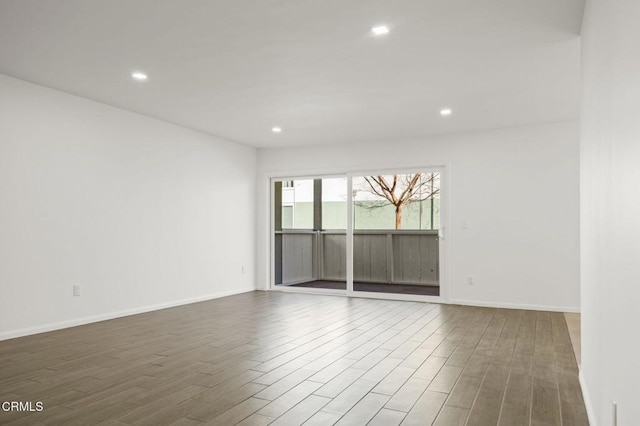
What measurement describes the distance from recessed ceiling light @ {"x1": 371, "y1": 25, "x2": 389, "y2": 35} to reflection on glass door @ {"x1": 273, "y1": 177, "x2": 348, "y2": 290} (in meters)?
4.04

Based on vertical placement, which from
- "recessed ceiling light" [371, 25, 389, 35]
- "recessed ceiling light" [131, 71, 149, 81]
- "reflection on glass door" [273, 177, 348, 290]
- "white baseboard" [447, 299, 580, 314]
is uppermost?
"recessed ceiling light" [371, 25, 389, 35]

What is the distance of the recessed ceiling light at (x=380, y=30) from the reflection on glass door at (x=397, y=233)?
3576 mm

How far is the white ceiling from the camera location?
284cm

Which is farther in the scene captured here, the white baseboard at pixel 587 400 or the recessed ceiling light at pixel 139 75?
the recessed ceiling light at pixel 139 75

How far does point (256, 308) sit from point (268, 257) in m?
1.86

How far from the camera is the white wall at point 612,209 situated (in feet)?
4.41

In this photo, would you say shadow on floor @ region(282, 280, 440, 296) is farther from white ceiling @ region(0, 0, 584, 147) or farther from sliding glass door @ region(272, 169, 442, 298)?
white ceiling @ region(0, 0, 584, 147)

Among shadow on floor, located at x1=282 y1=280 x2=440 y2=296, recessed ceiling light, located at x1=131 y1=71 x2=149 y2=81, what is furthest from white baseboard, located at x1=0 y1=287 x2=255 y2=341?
recessed ceiling light, located at x1=131 y1=71 x2=149 y2=81

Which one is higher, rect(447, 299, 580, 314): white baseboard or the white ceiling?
the white ceiling

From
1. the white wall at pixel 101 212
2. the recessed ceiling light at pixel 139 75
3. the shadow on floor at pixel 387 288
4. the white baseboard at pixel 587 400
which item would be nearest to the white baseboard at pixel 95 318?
the white wall at pixel 101 212

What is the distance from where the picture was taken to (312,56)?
3.57 m

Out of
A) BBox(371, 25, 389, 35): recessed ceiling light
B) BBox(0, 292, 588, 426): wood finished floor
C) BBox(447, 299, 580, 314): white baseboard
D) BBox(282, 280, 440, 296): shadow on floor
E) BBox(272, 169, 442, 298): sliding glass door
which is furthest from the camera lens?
BBox(282, 280, 440, 296): shadow on floor

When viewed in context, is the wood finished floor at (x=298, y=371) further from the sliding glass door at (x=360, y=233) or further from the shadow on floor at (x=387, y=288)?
the sliding glass door at (x=360, y=233)

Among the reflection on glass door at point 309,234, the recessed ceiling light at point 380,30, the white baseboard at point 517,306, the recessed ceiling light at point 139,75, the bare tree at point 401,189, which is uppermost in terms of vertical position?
the recessed ceiling light at point 380,30
